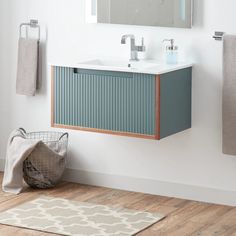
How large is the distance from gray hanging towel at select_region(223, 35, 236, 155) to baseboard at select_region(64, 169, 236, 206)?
12.3 inches

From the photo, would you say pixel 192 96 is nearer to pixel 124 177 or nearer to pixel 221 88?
pixel 221 88

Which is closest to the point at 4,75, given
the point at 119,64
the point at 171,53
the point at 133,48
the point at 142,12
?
the point at 119,64

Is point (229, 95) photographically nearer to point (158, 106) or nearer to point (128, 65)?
point (158, 106)

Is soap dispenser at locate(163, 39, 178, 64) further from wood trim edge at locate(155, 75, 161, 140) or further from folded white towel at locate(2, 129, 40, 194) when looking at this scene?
folded white towel at locate(2, 129, 40, 194)

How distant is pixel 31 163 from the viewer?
4.76 m

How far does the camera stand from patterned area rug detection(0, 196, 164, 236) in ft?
13.3

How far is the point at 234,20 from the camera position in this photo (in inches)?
171

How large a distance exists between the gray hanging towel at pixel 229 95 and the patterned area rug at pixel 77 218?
0.59 metres

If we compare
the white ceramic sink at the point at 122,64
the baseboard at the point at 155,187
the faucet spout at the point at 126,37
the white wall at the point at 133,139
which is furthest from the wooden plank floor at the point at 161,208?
the faucet spout at the point at 126,37

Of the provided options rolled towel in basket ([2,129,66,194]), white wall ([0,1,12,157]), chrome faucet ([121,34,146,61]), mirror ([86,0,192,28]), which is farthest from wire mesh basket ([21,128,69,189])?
mirror ([86,0,192,28])

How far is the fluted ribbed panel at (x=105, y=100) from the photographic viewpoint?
4262 millimetres

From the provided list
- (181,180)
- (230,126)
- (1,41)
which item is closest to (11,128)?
(1,41)

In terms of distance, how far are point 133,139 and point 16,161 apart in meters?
0.75

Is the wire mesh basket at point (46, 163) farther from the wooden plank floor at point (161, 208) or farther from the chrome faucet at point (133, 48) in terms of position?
the chrome faucet at point (133, 48)
